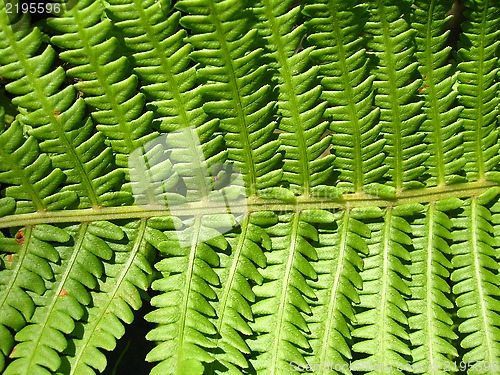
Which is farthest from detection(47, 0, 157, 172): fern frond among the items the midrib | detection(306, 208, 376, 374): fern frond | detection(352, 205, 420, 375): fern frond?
detection(352, 205, 420, 375): fern frond

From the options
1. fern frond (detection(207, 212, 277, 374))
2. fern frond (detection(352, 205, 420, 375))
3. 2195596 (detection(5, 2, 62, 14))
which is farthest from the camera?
fern frond (detection(352, 205, 420, 375))

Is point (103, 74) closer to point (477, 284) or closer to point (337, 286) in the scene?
point (337, 286)

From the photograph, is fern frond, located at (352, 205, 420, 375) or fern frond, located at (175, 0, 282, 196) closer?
fern frond, located at (175, 0, 282, 196)

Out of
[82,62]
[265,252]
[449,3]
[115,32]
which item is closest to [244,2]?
[115,32]

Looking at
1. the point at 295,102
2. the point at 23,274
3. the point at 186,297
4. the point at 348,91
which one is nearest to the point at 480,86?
the point at 348,91

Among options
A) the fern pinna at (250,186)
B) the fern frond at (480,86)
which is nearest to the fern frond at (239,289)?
the fern pinna at (250,186)

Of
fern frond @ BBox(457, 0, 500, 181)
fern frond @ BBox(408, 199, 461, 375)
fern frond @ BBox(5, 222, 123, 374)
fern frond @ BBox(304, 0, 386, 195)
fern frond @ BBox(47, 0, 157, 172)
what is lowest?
fern frond @ BBox(5, 222, 123, 374)

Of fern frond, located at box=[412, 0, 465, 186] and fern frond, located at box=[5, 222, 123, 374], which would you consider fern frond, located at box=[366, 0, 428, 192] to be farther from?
fern frond, located at box=[5, 222, 123, 374]

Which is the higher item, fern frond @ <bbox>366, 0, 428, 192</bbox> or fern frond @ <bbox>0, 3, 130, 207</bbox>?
fern frond @ <bbox>366, 0, 428, 192</bbox>
